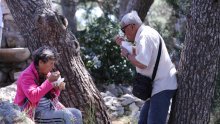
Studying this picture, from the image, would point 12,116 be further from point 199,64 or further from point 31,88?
point 199,64

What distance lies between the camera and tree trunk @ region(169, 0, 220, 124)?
4.63 meters

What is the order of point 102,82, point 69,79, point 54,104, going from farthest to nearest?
1. point 102,82
2. point 69,79
3. point 54,104

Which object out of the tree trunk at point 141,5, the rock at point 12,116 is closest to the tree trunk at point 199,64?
the rock at point 12,116

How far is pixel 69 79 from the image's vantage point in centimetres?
516

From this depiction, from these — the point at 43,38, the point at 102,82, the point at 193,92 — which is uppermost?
the point at 43,38

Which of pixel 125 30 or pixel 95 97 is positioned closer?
pixel 125 30

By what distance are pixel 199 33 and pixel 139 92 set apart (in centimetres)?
85

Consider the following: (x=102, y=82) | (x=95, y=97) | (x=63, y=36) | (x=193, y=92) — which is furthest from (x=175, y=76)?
(x=102, y=82)

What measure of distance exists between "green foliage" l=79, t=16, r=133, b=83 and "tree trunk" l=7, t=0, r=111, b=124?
4.19 m

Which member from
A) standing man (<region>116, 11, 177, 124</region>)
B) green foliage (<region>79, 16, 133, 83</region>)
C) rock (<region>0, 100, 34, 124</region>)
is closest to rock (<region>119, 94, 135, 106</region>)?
green foliage (<region>79, 16, 133, 83</region>)

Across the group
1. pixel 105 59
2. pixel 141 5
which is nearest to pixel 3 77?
pixel 105 59

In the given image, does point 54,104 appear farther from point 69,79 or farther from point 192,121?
point 192,121

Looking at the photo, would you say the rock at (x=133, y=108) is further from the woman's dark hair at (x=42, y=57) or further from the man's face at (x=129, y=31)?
the woman's dark hair at (x=42, y=57)

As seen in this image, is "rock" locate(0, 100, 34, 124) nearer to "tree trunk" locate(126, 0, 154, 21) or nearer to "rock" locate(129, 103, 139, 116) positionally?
"rock" locate(129, 103, 139, 116)
